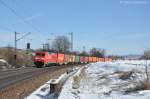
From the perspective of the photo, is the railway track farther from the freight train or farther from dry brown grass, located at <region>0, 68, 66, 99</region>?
the freight train

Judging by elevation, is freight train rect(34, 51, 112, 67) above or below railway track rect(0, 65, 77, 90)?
above

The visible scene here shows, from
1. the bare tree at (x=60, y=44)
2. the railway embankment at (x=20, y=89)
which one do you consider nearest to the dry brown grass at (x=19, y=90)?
the railway embankment at (x=20, y=89)

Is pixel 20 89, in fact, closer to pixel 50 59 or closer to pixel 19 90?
pixel 19 90

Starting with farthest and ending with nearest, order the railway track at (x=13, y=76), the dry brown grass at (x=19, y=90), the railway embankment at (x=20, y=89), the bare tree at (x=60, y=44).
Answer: the bare tree at (x=60, y=44)
the railway track at (x=13, y=76)
the railway embankment at (x=20, y=89)
the dry brown grass at (x=19, y=90)

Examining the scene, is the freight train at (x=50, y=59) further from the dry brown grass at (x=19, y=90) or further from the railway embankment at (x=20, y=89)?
the dry brown grass at (x=19, y=90)

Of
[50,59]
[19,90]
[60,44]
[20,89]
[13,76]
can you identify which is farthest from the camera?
[60,44]

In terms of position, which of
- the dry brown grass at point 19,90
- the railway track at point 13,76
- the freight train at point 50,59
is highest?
the freight train at point 50,59

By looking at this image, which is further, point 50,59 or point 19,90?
point 50,59

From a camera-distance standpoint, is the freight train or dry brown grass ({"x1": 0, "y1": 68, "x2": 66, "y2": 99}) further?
the freight train

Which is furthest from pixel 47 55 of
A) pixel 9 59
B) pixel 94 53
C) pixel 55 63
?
pixel 94 53

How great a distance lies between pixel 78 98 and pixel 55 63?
68140 millimetres

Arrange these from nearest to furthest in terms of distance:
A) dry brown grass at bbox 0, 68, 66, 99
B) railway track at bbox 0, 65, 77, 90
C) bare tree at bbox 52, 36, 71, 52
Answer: dry brown grass at bbox 0, 68, 66, 99 < railway track at bbox 0, 65, 77, 90 < bare tree at bbox 52, 36, 71, 52

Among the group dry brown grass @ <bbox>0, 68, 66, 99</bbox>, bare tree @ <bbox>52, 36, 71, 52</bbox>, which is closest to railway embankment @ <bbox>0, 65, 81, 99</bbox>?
dry brown grass @ <bbox>0, 68, 66, 99</bbox>

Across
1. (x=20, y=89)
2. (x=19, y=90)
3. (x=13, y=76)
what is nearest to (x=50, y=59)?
(x=13, y=76)
